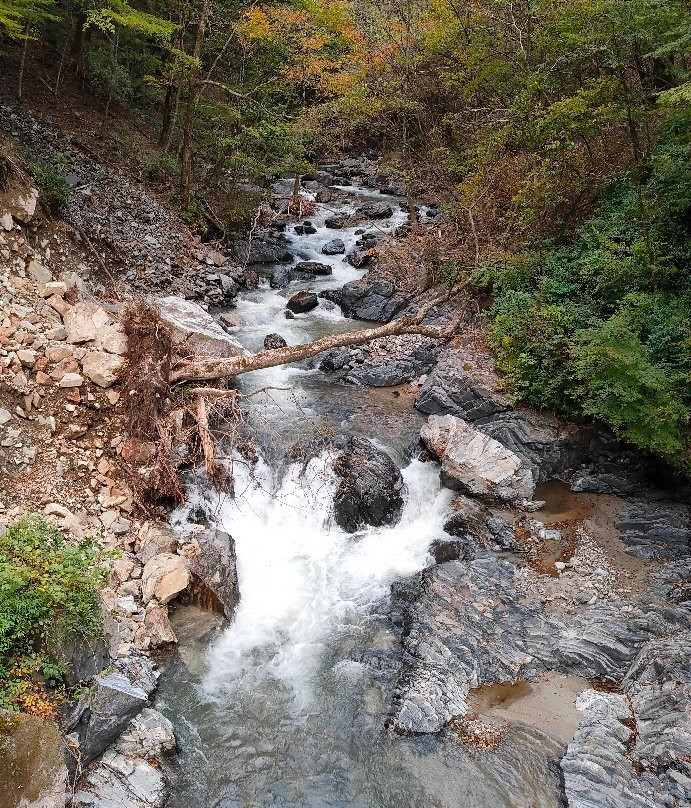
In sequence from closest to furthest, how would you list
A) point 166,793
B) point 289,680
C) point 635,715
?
point 166,793, point 635,715, point 289,680

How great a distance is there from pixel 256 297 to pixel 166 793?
43.1 ft

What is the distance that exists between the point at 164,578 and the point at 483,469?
219 inches

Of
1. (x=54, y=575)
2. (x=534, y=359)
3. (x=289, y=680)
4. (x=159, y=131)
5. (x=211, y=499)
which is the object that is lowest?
(x=289, y=680)

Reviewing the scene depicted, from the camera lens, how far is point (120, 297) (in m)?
11.9

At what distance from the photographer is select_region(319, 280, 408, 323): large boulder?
15648mm

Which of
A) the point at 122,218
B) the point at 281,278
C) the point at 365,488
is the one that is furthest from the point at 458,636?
the point at 122,218

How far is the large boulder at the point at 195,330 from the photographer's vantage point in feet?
35.4

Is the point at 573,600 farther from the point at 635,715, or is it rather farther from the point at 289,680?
the point at 289,680

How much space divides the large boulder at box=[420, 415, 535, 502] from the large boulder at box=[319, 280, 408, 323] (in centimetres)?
627

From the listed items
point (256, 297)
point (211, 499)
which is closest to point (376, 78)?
point (256, 297)

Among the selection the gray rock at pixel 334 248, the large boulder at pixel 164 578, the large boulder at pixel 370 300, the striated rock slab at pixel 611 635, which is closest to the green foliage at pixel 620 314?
the striated rock slab at pixel 611 635

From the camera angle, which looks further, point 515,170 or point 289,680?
point 515,170

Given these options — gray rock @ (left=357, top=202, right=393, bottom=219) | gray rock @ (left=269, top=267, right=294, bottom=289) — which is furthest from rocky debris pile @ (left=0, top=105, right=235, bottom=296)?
gray rock @ (left=357, top=202, right=393, bottom=219)

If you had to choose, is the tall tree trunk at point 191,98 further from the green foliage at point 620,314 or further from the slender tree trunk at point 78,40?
the green foliage at point 620,314
